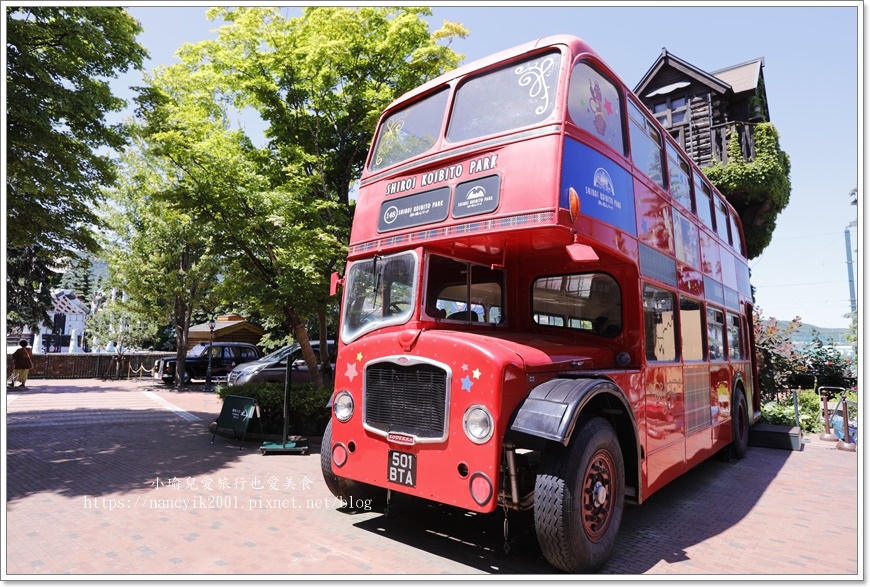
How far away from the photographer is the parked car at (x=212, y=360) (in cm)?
2305

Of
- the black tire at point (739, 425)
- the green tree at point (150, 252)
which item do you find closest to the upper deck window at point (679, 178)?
the black tire at point (739, 425)

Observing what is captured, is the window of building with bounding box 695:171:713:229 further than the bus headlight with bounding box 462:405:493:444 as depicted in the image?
Yes

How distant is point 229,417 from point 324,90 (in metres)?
6.84

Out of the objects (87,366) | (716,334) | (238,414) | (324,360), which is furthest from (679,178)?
(87,366)

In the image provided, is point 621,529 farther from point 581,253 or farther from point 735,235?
point 735,235

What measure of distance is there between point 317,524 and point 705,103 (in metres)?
20.6

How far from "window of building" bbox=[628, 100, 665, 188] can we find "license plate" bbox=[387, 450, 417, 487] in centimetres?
392

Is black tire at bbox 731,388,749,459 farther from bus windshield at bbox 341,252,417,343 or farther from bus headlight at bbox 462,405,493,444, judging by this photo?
bus windshield at bbox 341,252,417,343

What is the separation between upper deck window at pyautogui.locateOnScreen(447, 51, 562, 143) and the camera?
4766mm

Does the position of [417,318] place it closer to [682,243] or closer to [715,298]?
[682,243]

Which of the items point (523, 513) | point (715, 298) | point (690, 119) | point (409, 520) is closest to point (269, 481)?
point (409, 520)

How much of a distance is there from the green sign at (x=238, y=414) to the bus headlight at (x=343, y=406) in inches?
180

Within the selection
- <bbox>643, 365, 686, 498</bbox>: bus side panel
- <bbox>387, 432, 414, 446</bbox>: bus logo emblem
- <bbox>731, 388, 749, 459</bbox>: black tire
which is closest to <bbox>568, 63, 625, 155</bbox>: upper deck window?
<bbox>643, 365, 686, 498</bbox>: bus side panel

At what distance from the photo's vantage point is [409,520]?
553 cm
